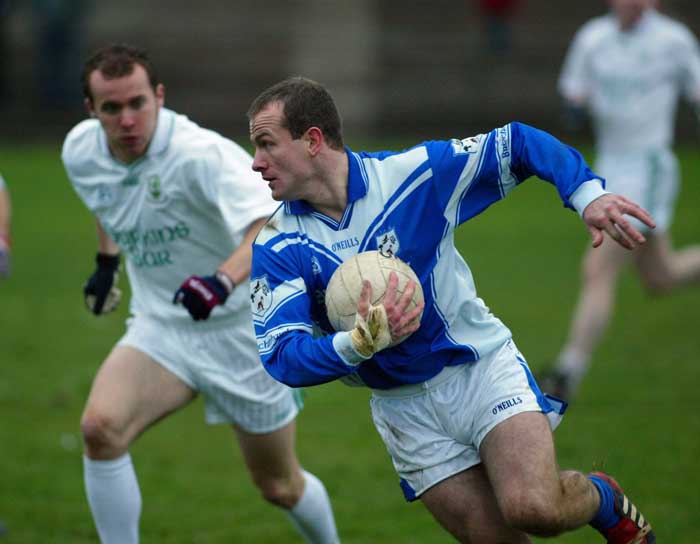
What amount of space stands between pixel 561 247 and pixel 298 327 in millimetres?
10520

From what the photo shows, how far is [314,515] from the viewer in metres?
5.74

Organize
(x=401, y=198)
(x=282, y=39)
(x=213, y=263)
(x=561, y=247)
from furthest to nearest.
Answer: (x=282, y=39) → (x=561, y=247) → (x=213, y=263) → (x=401, y=198)

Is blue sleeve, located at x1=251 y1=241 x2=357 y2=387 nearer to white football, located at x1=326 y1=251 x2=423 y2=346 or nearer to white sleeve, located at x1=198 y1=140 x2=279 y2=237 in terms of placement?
white football, located at x1=326 y1=251 x2=423 y2=346

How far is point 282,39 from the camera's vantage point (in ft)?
82.5

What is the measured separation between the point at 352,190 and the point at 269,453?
1675mm

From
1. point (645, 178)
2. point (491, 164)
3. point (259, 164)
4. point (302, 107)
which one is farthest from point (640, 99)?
point (259, 164)

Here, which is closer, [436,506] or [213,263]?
[436,506]

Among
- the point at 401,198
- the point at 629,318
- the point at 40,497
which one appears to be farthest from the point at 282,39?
the point at 401,198

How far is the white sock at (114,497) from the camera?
5.30 metres

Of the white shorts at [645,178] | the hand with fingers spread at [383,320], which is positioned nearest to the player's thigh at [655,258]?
the white shorts at [645,178]

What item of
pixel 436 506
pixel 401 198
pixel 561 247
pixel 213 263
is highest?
pixel 401 198

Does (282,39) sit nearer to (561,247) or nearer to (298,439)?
(561,247)

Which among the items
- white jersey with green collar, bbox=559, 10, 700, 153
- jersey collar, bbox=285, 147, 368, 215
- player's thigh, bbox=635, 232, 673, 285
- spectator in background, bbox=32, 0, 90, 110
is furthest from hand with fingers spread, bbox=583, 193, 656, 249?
spectator in background, bbox=32, 0, 90, 110

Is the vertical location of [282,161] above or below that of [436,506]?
above
